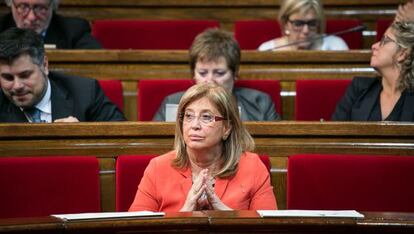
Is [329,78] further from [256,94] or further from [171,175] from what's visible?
[171,175]

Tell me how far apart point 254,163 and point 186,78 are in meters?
0.76

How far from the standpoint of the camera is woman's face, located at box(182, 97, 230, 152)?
5.88 feet

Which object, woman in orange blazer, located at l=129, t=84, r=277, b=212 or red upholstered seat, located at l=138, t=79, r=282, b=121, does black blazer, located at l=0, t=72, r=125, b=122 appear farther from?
woman in orange blazer, located at l=129, t=84, r=277, b=212

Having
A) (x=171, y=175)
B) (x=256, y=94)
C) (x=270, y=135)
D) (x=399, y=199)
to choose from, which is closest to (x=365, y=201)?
(x=399, y=199)

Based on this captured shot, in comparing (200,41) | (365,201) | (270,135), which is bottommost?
(365,201)

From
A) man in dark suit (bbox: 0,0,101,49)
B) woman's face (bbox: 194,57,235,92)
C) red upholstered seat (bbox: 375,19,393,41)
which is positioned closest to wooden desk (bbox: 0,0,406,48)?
red upholstered seat (bbox: 375,19,393,41)

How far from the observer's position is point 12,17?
8.98 feet

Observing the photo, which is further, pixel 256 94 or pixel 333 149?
pixel 256 94

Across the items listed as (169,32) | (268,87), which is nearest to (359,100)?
(268,87)

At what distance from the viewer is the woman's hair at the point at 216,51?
2.32 meters

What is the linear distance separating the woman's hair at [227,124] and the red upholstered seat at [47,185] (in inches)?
6.9

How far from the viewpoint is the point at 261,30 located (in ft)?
9.80

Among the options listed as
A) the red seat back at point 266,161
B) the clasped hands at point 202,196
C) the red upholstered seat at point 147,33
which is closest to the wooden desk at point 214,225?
the clasped hands at point 202,196

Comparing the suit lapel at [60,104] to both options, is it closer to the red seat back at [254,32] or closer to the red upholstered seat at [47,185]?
the red upholstered seat at [47,185]
